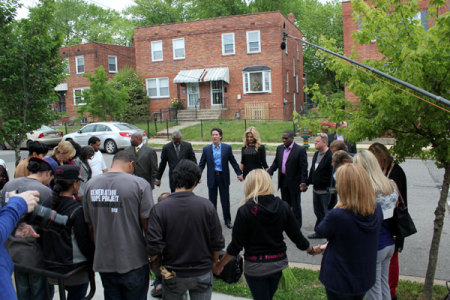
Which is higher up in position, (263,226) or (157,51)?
(157,51)

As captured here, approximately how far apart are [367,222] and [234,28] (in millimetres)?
26810

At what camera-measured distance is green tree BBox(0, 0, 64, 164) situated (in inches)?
278

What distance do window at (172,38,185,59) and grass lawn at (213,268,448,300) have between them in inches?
1051

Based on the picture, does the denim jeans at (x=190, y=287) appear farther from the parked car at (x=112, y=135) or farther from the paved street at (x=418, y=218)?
the parked car at (x=112, y=135)

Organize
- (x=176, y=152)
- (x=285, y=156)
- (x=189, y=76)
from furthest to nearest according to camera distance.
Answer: (x=189, y=76)
(x=176, y=152)
(x=285, y=156)

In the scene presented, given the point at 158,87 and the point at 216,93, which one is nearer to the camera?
the point at 216,93

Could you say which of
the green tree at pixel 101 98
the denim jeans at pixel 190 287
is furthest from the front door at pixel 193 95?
the denim jeans at pixel 190 287

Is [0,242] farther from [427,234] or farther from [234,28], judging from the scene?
[234,28]

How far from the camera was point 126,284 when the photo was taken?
11.1 ft

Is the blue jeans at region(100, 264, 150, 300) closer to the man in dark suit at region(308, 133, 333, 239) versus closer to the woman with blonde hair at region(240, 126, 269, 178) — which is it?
the man in dark suit at region(308, 133, 333, 239)

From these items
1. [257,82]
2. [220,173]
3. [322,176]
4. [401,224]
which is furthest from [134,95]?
[401,224]

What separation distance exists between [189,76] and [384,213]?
2642cm

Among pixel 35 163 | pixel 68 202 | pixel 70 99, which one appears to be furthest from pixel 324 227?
pixel 70 99

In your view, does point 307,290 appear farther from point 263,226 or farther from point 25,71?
point 25,71
